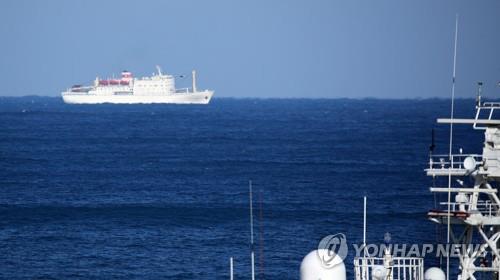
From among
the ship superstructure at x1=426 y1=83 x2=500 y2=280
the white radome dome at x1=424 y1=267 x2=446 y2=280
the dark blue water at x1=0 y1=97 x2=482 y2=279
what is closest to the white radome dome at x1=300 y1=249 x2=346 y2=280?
the white radome dome at x1=424 y1=267 x2=446 y2=280

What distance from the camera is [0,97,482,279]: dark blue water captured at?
47.7 meters

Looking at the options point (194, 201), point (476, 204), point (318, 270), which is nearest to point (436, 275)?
point (318, 270)

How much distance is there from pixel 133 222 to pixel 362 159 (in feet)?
160

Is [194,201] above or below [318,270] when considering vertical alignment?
below

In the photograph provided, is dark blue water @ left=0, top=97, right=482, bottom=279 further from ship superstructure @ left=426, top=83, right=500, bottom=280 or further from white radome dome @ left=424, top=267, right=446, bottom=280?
white radome dome @ left=424, top=267, right=446, bottom=280

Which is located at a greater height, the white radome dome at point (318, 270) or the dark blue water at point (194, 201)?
the white radome dome at point (318, 270)

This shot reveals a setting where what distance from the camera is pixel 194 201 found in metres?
70.3

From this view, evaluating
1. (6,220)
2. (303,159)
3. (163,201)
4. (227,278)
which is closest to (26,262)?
(227,278)

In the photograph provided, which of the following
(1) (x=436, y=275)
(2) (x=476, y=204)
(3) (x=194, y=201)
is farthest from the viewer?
(3) (x=194, y=201)

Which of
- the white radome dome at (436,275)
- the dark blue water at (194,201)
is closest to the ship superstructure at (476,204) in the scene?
the white radome dome at (436,275)

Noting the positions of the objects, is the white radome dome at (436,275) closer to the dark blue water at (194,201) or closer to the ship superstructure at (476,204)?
the ship superstructure at (476,204)

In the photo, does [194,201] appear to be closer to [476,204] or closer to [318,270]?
[476,204]

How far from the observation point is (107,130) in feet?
555

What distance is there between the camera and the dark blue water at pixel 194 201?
4769 cm
